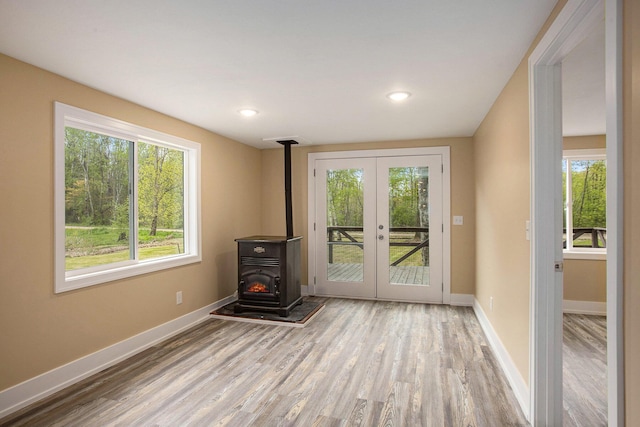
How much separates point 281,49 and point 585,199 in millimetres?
4586

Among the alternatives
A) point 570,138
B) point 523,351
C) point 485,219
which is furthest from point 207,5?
point 570,138

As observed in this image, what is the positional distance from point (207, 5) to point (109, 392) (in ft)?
8.36

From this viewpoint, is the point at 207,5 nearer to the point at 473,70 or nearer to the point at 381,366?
the point at 473,70

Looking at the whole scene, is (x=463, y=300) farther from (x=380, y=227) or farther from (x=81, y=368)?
(x=81, y=368)

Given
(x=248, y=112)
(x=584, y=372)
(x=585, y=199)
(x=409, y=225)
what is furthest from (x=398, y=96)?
(x=585, y=199)

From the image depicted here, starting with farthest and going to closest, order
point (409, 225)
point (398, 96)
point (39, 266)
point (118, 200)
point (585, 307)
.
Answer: point (409, 225)
point (585, 307)
point (118, 200)
point (398, 96)
point (39, 266)

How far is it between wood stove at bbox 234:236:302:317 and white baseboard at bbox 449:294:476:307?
86.5 inches

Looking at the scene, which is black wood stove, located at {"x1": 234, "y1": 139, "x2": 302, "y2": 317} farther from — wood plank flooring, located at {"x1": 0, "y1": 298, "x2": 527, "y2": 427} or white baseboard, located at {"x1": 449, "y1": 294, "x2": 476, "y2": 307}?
white baseboard, located at {"x1": 449, "y1": 294, "x2": 476, "y2": 307}

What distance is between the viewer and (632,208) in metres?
1.05

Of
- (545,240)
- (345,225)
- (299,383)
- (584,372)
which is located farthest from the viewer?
(345,225)

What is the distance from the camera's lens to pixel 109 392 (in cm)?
237

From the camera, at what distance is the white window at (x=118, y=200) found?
103 inches

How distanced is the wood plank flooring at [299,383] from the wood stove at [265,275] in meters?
0.41

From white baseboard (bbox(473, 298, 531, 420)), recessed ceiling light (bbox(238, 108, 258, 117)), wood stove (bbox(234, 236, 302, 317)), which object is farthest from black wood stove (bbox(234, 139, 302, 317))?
white baseboard (bbox(473, 298, 531, 420))
